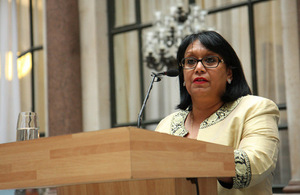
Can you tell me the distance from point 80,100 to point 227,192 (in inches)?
280

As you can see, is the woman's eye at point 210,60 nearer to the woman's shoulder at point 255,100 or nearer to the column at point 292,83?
the woman's shoulder at point 255,100

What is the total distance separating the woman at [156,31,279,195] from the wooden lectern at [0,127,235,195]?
292 mm

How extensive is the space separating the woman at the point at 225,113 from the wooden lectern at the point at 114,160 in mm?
292

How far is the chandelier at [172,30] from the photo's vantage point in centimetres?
745

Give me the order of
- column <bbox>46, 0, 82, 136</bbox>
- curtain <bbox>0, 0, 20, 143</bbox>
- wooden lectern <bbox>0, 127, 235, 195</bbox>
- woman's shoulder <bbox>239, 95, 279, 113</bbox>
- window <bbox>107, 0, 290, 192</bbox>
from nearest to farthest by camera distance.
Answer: wooden lectern <bbox>0, 127, 235, 195</bbox> < woman's shoulder <bbox>239, 95, 279, 113</bbox> < window <bbox>107, 0, 290, 192</bbox> < column <bbox>46, 0, 82, 136</bbox> < curtain <bbox>0, 0, 20, 143</bbox>

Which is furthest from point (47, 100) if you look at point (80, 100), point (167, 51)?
point (167, 51)

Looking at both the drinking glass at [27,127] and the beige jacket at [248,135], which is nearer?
the beige jacket at [248,135]

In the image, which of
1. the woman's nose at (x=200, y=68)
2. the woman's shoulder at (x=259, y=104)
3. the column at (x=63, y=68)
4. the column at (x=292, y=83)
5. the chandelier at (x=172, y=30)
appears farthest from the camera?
the column at (x=63, y=68)

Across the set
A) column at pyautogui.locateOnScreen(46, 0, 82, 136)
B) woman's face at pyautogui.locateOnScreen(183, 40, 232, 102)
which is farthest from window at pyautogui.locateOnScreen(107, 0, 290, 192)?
woman's face at pyautogui.locateOnScreen(183, 40, 232, 102)

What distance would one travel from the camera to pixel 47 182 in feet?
5.64

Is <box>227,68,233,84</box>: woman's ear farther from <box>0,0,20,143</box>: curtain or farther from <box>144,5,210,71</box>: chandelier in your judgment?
<box>0,0,20,143</box>: curtain

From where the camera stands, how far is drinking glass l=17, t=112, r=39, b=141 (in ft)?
8.01

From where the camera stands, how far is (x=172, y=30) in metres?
7.50

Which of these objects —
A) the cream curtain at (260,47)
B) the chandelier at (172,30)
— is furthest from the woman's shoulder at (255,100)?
the cream curtain at (260,47)
